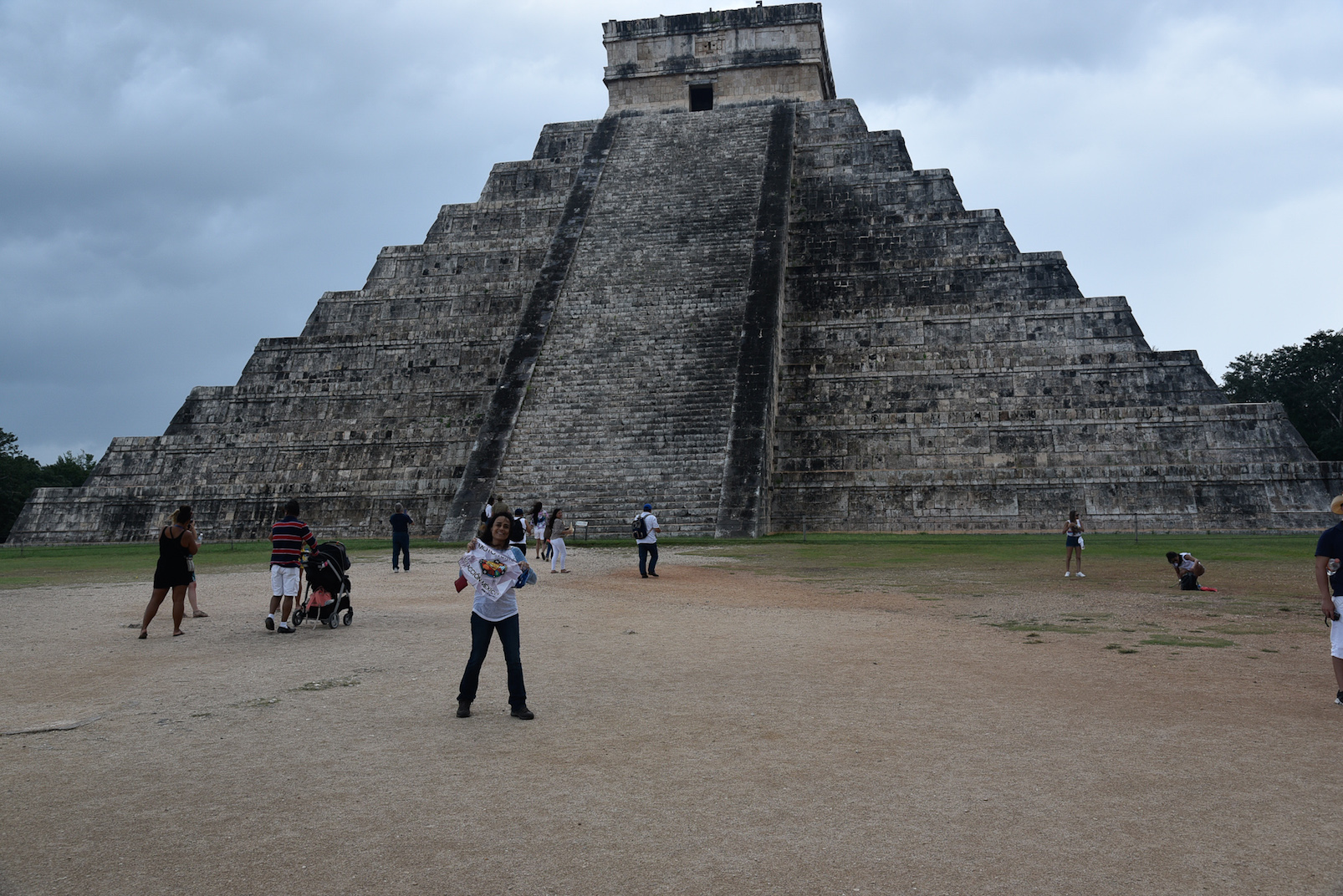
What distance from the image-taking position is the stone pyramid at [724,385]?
74.1 ft

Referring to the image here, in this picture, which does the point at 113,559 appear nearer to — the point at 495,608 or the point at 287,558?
the point at 287,558

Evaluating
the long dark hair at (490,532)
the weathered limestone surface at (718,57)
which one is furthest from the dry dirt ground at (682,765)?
the weathered limestone surface at (718,57)

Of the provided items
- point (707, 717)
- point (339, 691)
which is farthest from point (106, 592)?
point (707, 717)

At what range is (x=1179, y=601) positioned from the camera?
11289 millimetres

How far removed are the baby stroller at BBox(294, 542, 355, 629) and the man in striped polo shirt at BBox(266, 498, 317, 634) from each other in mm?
148

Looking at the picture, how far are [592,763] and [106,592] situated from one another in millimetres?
10618

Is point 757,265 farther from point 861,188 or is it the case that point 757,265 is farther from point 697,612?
point 697,612

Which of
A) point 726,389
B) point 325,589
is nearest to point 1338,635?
point 325,589

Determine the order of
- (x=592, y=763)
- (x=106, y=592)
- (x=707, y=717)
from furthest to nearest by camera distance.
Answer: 1. (x=106, y=592)
2. (x=707, y=717)
3. (x=592, y=763)

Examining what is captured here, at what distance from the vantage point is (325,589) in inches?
402

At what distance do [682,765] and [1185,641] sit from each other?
5.54 m

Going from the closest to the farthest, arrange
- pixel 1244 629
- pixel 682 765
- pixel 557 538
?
pixel 682 765 < pixel 1244 629 < pixel 557 538

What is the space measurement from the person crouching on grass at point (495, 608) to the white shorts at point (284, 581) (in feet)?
13.2

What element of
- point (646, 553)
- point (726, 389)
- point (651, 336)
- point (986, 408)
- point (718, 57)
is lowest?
point (646, 553)
